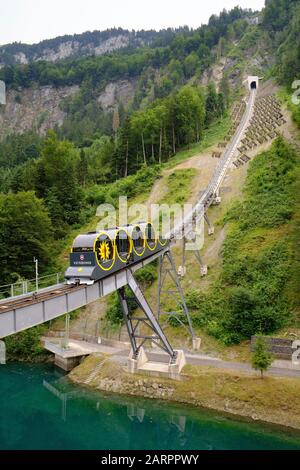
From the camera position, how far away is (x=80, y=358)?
120 feet

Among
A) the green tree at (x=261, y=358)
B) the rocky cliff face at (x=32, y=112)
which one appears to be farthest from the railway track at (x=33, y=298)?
the rocky cliff face at (x=32, y=112)

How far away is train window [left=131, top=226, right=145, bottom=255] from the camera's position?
27.5 meters

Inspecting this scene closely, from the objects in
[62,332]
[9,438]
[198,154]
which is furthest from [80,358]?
[198,154]

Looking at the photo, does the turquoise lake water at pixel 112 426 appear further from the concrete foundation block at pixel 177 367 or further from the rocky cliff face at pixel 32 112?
the rocky cliff face at pixel 32 112

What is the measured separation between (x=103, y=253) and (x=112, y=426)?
39.8ft

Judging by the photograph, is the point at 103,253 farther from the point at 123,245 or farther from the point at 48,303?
the point at 48,303

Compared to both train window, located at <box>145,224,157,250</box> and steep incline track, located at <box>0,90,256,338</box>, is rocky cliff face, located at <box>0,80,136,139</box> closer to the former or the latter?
train window, located at <box>145,224,157,250</box>

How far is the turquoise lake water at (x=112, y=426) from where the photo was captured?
2444cm

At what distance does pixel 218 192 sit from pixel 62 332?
25.1m

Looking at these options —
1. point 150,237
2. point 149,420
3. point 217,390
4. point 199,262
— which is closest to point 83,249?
point 150,237

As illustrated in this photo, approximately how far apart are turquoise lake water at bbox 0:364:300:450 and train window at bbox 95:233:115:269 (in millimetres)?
11000

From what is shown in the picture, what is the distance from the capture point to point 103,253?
2292 centimetres

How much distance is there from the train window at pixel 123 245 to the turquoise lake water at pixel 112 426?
10895mm

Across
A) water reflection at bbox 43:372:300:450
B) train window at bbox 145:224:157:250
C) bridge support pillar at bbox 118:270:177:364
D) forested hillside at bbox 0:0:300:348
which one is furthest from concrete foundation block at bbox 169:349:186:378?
train window at bbox 145:224:157:250
